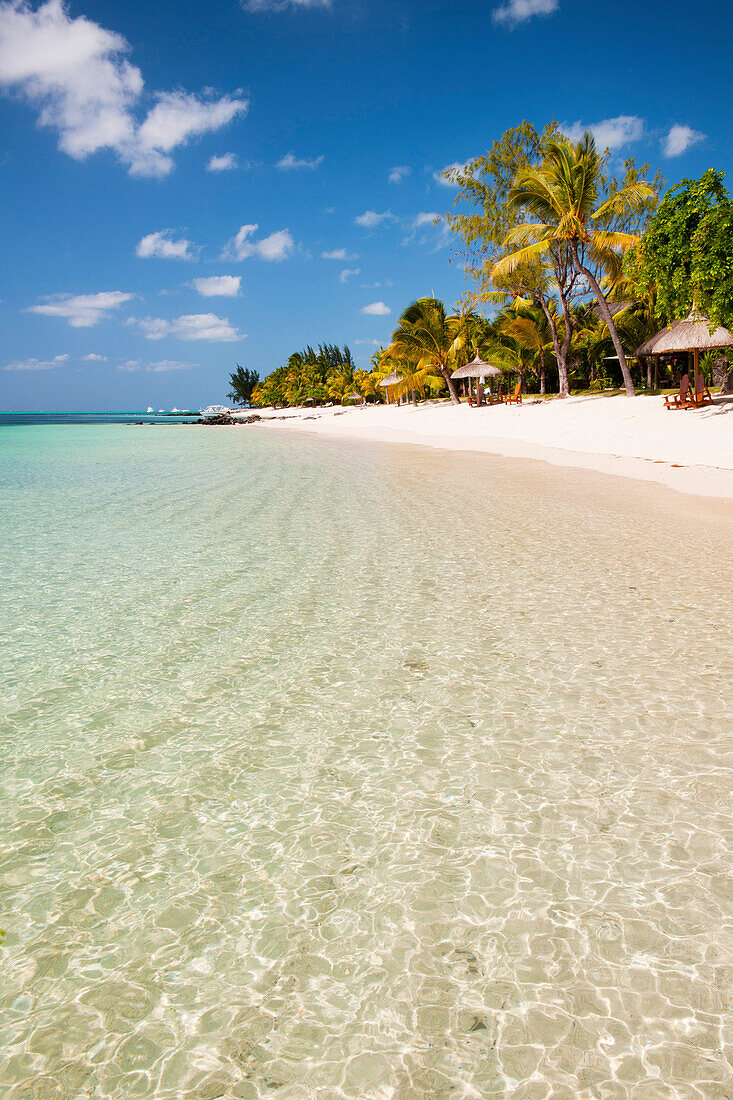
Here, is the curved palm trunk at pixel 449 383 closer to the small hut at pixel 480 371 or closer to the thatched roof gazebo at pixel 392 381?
the small hut at pixel 480 371

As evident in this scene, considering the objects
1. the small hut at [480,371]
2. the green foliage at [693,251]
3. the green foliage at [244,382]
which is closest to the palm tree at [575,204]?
the green foliage at [693,251]

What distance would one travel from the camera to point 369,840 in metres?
2.58

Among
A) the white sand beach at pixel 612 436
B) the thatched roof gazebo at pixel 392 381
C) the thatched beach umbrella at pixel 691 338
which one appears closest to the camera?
the white sand beach at pixel 612 436

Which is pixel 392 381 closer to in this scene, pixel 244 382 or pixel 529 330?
pixel 529 330

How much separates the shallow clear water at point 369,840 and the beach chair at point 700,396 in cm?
1434

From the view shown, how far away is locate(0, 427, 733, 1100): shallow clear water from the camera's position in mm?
1769

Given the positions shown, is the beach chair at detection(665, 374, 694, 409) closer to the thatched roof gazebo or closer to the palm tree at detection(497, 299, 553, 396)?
the palm tree at detection(497, 299, 553, 396)

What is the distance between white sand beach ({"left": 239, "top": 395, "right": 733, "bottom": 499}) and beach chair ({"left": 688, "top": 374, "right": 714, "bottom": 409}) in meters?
0.36

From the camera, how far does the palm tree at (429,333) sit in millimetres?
35812

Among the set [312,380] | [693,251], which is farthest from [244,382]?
[693,251]

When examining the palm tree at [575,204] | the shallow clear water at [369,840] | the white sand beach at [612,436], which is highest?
the palm tree at [575,204]

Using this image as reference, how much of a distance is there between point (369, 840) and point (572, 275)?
28.2 meters

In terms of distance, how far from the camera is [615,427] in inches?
761

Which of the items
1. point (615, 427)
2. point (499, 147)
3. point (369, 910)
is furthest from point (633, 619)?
point (499, 147)
